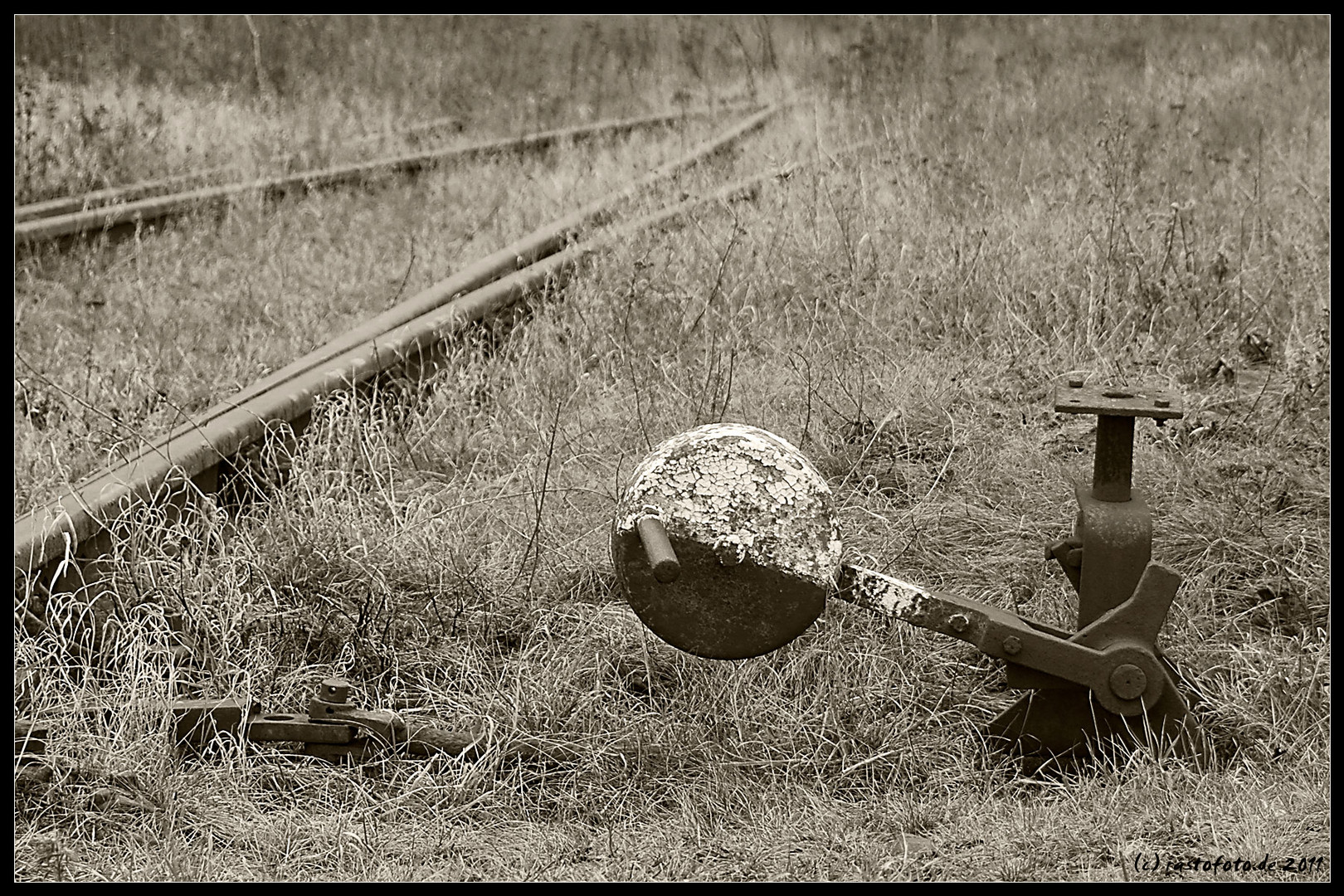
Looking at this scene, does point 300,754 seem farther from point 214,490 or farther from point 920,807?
point 920,807

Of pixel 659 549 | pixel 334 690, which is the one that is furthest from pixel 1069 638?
pixel 334 690

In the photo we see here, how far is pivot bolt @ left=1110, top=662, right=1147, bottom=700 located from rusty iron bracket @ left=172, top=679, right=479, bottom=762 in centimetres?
148

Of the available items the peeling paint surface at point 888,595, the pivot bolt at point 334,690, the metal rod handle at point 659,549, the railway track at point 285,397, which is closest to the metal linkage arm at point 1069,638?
the peeling paint surface at point 888,595

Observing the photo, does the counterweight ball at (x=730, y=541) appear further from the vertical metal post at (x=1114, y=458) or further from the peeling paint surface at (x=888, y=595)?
the vertical metal post at (x=1114, y=458)

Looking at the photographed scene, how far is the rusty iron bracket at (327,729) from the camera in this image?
301 cm

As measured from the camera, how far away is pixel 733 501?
2604 mm

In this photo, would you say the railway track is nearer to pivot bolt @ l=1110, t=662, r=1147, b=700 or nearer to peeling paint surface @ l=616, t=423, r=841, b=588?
peeling paint surface @ l=616, t=423, r=841, b=588

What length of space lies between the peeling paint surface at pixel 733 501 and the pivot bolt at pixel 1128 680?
77cm

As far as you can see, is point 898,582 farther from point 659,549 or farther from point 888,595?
point 659,549

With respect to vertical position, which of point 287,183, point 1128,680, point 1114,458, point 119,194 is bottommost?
point 1128,680

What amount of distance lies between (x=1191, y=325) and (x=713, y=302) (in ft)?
5.94

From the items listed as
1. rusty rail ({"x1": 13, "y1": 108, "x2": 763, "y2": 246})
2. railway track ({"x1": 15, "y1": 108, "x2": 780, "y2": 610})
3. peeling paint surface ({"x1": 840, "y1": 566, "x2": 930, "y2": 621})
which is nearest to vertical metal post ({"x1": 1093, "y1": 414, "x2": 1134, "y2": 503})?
peeling paint surface ({"x1": 840, "y1": 566, "x2": 930, "y2": 621})

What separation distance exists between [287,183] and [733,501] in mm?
6200

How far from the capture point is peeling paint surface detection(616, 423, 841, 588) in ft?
8.54
